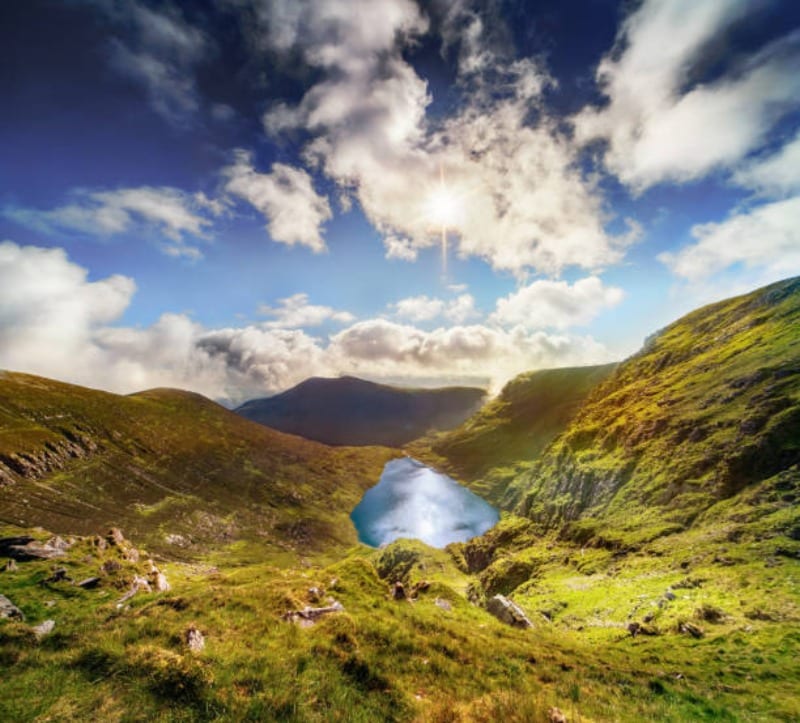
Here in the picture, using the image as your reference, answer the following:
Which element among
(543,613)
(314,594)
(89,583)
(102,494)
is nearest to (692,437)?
(543,613)

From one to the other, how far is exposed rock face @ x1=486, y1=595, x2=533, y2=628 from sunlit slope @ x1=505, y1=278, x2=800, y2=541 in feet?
129

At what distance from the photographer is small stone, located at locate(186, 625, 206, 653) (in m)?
12.0

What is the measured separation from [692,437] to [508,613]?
222 ft

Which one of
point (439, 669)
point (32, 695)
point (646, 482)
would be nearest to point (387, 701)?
point (439, 669)

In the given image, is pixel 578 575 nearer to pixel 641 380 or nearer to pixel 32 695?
pixel 32 695

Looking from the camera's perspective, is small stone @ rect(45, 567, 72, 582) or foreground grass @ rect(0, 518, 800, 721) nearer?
foreground grass @ rect(0, 518, 800, 721)

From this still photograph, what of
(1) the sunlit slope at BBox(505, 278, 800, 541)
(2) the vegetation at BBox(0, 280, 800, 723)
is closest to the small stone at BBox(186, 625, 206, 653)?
(2) the vegetation at BBox(0, 280, 800, 723)

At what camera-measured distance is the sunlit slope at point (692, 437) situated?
54281 mm

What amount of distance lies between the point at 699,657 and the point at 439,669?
16524 millimetres

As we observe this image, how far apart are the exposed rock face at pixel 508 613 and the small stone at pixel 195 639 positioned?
2284 cm

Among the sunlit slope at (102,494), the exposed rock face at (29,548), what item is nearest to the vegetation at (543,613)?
the exposed rock face at (29,548)

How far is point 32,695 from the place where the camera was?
9.32 meters

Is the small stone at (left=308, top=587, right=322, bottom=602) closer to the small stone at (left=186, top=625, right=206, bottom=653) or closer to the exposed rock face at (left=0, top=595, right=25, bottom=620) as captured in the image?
the small stone at (left=186, top=625, right=206, bottom=653)

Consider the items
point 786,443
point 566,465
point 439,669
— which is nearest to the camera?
point 439,669
